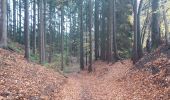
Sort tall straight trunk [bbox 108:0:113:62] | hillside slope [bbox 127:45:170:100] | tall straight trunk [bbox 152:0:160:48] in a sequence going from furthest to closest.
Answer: tall straight trunk [bbox 108:0:113:62], tall straight trunk [bbox 152:0:160:48], hillside slope [bbox 127:45:170:100]

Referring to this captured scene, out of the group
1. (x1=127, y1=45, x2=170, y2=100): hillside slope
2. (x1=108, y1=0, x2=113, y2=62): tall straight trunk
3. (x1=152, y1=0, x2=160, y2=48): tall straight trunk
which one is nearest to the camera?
(x1=127, y1=45, x2=170, y2=100): hillside slope

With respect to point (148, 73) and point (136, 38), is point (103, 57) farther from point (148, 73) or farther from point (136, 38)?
point (148, 73)

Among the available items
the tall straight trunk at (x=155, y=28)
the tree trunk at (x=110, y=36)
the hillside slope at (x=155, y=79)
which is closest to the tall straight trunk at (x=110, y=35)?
the tree trunk at (x=110, y=36)

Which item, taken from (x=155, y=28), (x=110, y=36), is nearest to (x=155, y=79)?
(x=155, y=28)

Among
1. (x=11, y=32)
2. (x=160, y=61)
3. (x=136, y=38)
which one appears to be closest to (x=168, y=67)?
(x=160, y=61)

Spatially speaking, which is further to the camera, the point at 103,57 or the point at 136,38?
the point at 103,57

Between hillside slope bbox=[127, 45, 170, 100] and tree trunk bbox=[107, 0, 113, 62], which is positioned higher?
tree trunk bbox=[107, 0, 113, 62]

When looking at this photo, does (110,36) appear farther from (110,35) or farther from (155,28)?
(155,28)

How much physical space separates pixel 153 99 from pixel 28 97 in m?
4.77

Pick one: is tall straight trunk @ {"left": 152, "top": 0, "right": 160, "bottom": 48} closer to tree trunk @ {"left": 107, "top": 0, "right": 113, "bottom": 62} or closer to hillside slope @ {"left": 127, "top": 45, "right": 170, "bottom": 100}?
hillside slope @ {"left": 127, "top": 45, "right": 170, "bottom": 100}

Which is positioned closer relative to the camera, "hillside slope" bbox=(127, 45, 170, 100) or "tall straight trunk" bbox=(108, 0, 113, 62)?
A: "hillside slope" bbox=(127, 45, 170, 100)

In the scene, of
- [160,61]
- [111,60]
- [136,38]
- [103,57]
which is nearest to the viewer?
[160,61]

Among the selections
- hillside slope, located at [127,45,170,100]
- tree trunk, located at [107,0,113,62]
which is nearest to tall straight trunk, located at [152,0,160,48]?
hillside slope, located at [127,45,170,100]

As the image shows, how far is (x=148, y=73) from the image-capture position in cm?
1716
